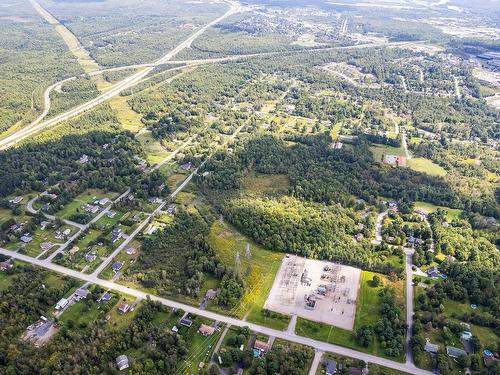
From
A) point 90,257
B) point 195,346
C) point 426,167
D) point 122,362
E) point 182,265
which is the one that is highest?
point 122,362

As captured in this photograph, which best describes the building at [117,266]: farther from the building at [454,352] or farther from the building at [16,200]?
the building at [454,352]

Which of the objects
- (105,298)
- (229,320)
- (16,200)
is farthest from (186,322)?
(16,200)

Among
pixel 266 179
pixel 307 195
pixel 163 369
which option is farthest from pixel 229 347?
pixel 266 179

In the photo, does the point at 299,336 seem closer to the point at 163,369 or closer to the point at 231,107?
the point at 163,369

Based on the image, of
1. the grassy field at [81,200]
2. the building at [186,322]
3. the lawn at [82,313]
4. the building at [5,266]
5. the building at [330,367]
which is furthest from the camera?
the grassy field at [81,200]

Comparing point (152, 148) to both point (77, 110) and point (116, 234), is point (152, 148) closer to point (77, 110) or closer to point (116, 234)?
point (116, 234)

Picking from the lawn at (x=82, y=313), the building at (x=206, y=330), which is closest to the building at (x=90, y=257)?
the lawn at (x=82, y=313)
